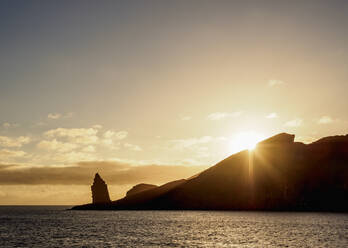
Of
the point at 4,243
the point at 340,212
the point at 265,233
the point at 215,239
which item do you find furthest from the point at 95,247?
the point at 340,212

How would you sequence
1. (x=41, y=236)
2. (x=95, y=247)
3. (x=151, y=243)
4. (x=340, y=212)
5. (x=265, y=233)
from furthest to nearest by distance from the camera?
(x=340, y=212) → (x=265, y=233) → (x=41, y=236) → (x=151, y=243) → (x=95, y=247)

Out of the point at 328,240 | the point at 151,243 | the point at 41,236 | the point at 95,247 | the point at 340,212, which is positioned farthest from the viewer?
the point at 340,212

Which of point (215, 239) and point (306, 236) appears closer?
point (215, 239)

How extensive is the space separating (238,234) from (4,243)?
166 feet

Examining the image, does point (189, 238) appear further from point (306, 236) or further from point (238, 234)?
point (306, 236)

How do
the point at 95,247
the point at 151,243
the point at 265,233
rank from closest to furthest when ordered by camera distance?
the point at 95,247
the point at 151,243
the point at 265,233

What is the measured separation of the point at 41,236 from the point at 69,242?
49.9ft

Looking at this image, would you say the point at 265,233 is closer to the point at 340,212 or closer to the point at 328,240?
the point at 328,240

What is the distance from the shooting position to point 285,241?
83.6m

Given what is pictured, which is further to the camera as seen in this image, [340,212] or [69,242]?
[340,212]

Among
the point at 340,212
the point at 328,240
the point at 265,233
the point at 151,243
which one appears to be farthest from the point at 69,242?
the point at 340,212

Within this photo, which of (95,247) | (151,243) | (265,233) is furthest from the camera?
(265,233)

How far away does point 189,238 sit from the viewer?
8800 cm

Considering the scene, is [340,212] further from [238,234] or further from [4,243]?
[4,243]
